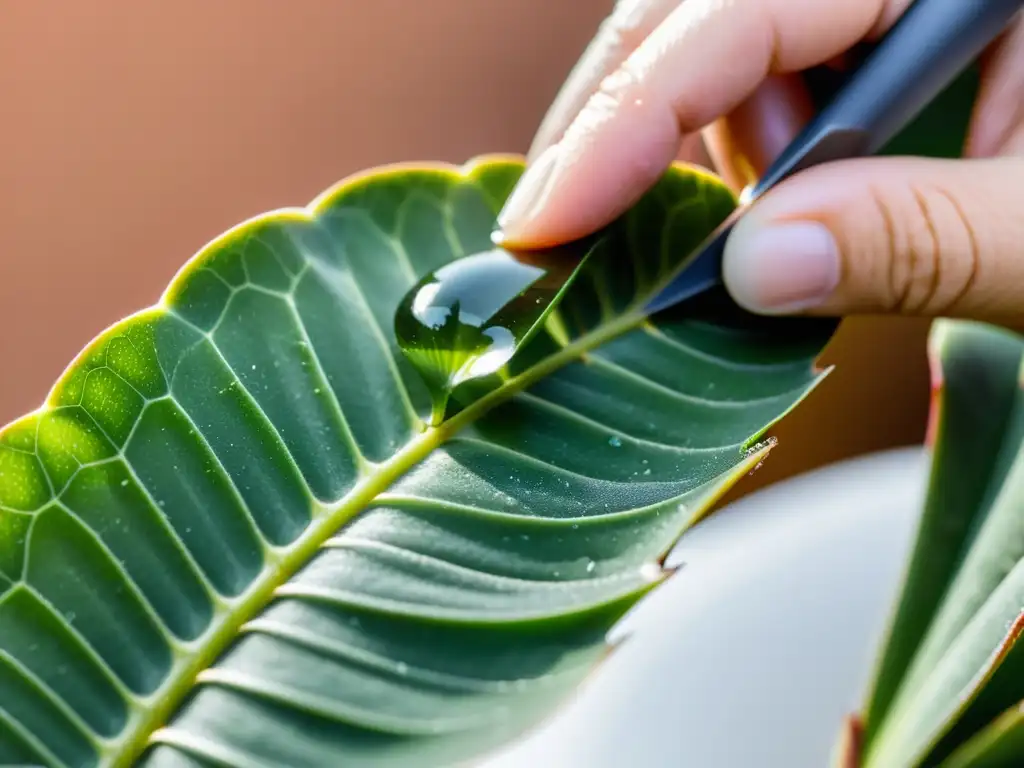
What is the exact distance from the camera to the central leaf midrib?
228 mm

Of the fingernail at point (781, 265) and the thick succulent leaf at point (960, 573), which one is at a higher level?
the fingernail at point (781, 265)

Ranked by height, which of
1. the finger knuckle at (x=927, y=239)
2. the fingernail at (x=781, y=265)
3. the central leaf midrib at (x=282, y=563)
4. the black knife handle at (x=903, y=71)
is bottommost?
the finger knuckle at (x=927, y=239)

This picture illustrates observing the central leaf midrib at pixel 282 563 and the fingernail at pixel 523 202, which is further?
the fingernail at pixel 523 202

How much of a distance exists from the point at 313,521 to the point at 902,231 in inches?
11.9

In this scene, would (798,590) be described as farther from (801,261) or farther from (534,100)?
(534,100)

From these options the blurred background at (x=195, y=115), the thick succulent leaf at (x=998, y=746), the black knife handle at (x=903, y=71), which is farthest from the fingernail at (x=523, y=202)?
the blurred background at (x=195, y=115)

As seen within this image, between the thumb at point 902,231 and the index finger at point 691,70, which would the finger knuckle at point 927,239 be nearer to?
the thumb at point 902,231

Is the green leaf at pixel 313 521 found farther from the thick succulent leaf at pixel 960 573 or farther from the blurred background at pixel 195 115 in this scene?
the blurred background at pixel 195 115

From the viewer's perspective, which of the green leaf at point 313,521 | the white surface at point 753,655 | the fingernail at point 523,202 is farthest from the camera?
the white surface at point 753,655

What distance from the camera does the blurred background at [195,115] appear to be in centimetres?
60

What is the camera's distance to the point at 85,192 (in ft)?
2.10

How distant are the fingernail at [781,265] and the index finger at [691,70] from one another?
64mm

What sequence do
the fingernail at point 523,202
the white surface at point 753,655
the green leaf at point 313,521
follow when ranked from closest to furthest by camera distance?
the green leaf at point 313,521
the fingernail at point 523,202
the white surface at point 753,655

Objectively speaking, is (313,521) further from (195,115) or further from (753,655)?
(195,115)
